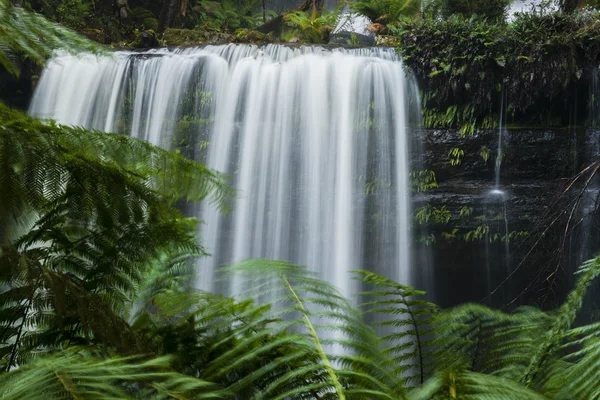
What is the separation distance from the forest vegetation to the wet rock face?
6.54m

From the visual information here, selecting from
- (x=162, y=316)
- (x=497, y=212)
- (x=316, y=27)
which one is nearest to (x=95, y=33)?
(x=316, y=27)

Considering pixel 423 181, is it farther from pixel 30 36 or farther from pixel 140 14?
pixel 140 14

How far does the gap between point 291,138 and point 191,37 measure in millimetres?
4283

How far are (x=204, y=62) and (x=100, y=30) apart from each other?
495 cm

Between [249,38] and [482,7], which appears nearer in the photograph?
[482,7]

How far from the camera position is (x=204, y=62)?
30.3ft

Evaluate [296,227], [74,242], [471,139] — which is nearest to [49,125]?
[74,242]

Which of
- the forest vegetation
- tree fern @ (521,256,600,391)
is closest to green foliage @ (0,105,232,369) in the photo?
the forest vegetation

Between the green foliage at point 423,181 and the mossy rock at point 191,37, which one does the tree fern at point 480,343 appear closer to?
the green foliage at point 423,181

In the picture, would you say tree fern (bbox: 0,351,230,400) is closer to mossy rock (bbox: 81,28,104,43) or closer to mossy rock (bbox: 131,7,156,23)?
mossy rock (bbox: 81,28,104,43)

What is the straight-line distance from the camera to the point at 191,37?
37.1ft

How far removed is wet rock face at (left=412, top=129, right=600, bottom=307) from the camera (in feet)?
26.2

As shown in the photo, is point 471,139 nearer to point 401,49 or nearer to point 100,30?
point 401,49

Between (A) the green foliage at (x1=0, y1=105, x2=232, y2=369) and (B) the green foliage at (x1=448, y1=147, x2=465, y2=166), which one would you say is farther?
(B) the green foliage at (x1=448, y1=147, x2=465, y2=166)
